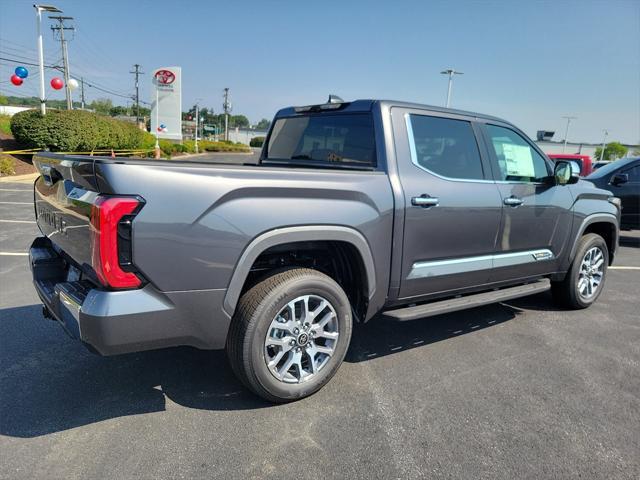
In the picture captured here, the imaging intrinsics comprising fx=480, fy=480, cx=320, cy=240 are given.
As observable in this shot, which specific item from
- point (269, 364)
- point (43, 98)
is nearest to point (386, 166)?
point (269, 364)

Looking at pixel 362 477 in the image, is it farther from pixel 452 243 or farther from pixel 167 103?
pixel 167 103

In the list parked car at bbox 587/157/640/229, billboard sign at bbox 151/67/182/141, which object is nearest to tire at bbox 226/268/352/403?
parked car at bbox 587/157/640/229

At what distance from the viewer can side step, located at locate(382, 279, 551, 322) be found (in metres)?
3.41

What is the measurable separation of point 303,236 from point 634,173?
923 centimetres

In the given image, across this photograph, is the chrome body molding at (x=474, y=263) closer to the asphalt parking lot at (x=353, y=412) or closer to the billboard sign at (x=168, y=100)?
the asphalt parking lot at (x=353, y=412)

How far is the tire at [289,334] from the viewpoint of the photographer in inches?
107

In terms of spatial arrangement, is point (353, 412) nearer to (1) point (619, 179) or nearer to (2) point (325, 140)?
(2) point (325, 140)

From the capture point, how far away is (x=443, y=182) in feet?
11.5

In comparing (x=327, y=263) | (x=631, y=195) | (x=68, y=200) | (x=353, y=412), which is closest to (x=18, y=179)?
(x=68, y=200)

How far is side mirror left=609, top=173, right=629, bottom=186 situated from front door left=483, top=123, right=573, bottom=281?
5822mm

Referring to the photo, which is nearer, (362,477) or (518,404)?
(362,477)

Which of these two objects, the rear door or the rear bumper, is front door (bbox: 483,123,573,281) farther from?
the rear door

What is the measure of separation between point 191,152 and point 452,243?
43.3m

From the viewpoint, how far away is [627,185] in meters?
9.38
